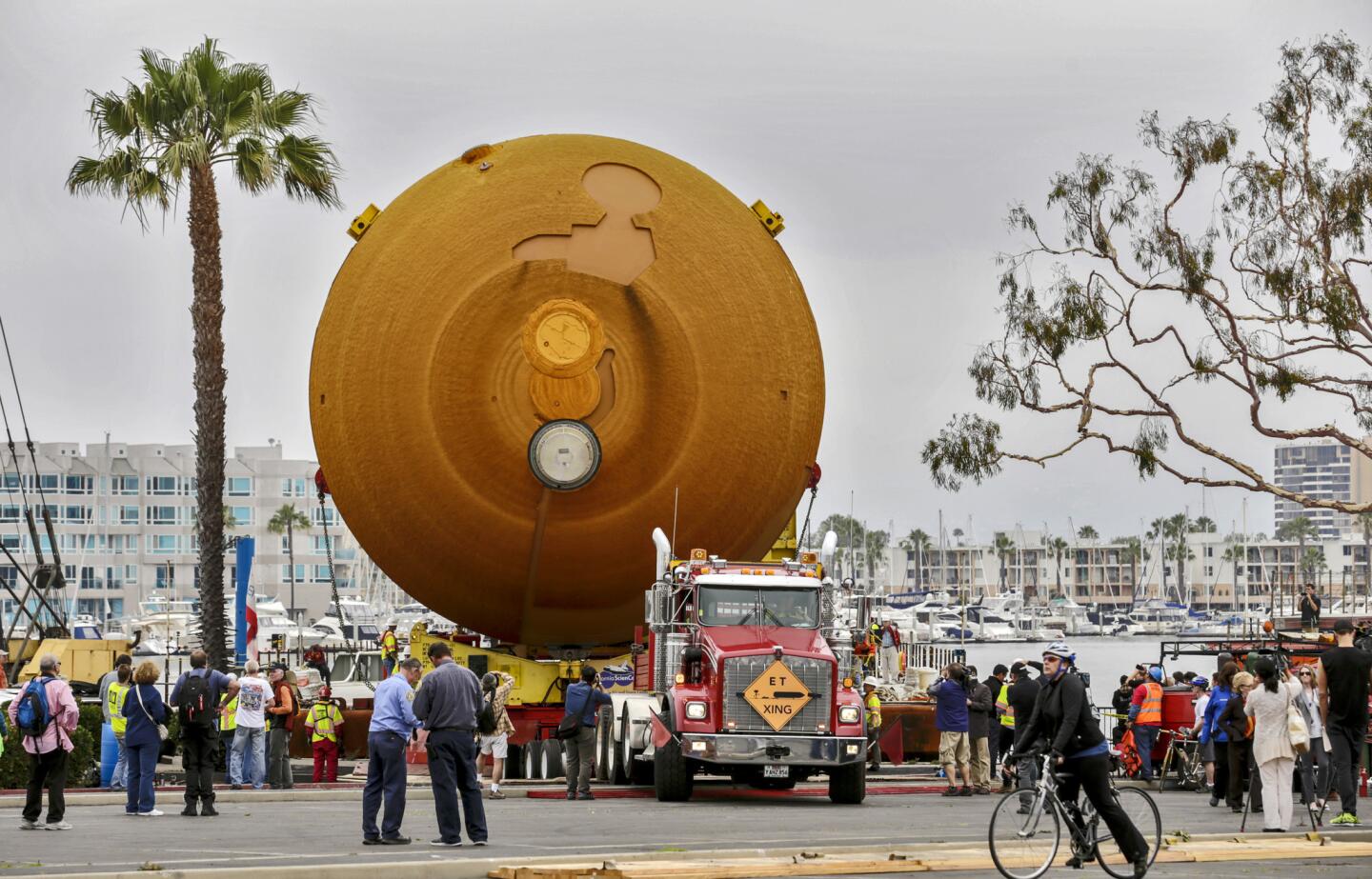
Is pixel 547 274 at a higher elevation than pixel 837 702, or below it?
higher

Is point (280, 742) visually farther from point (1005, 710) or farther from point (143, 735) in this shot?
point (1005, 710)

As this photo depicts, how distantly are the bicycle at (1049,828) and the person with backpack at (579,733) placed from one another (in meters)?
8.42

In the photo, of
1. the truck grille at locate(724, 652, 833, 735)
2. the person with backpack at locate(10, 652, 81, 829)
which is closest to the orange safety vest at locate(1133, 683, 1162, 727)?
the truck grille at locate(724, 652, 833, 735)

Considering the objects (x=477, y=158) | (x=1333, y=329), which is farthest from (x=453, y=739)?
(x=1333, y=329)

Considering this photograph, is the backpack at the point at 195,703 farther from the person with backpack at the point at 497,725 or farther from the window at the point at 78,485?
the window at the point at 78,485

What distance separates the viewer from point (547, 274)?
70.7ft

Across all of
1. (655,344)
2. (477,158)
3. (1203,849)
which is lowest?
(1203,849)

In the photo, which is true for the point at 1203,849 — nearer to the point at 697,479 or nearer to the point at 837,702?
the point at 837,702

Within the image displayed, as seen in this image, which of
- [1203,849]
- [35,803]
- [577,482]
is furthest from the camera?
[577,482]

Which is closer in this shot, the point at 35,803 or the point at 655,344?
the point at 35,803

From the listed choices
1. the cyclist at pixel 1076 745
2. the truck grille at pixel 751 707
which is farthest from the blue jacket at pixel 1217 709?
the cyclist at pixel 1076 745

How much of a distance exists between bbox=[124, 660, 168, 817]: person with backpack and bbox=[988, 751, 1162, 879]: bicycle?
916cm

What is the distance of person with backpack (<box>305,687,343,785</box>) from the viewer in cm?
2398

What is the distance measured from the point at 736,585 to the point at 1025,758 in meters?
7.73
